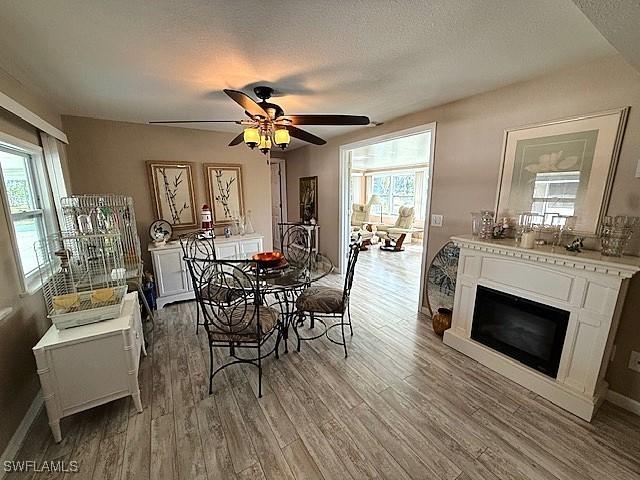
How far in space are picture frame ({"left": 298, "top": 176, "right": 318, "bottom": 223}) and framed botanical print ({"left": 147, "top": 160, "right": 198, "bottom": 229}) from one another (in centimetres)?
226

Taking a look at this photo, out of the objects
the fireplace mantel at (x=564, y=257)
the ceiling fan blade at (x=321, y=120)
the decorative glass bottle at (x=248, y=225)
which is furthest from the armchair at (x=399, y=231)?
the ceiling fan blade at (x=321, y=120)

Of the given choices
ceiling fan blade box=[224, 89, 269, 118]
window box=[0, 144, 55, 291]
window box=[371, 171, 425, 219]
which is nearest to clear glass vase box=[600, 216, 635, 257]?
Answer: ceiling fan blade box=[224, 89, 269, 118]

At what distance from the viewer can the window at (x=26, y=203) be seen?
1.95 m

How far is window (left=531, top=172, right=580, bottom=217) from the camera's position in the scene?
79.0 inches

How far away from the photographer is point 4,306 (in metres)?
1.63

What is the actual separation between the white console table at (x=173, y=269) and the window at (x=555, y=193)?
3330 millimetres

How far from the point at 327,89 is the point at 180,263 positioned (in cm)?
275

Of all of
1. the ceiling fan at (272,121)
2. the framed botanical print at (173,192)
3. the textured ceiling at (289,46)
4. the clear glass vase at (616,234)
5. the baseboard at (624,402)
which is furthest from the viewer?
the framed botanical print at (173,192)

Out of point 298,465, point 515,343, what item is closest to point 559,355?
point 515,343

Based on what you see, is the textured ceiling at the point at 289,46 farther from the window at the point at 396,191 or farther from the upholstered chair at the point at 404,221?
the window at the point at 396,191

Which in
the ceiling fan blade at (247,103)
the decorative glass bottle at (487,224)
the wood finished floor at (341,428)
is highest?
the ceiling fan blade at (247,103)

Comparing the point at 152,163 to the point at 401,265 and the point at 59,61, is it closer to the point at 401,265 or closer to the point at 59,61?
the point at 59,61

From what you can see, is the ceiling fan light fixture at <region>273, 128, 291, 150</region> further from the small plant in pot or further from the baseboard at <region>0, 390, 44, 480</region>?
the baseboard at <region>0, 390, 44, 480</region>

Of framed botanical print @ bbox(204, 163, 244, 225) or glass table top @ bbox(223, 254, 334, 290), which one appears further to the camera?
framed botanical print @ bbox(204, 163, 244, 225)
